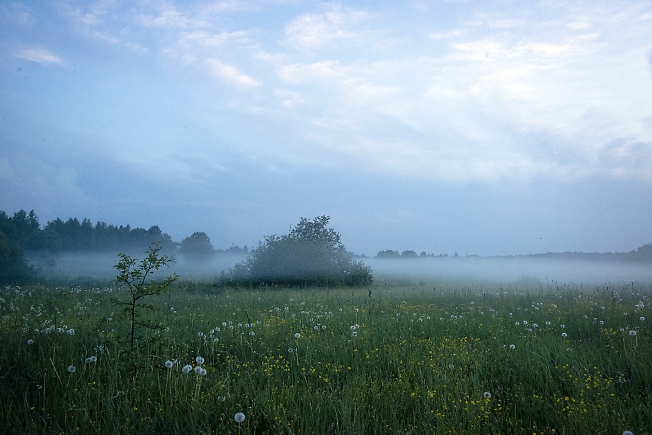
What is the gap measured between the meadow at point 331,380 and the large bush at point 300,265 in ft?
61.1

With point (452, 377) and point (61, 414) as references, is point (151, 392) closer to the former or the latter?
point (61, 414)

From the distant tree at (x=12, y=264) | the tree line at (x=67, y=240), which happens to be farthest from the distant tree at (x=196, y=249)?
the distant tree at (x=12, y=264)

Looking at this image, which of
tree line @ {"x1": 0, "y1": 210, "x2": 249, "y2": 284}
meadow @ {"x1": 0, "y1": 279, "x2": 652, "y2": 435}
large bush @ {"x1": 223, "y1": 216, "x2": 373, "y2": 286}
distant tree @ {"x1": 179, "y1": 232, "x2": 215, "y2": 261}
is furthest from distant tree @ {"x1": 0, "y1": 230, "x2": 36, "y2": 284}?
distant tree @ {"x1": 179, "y1": 232, "x2": 215, "y2": 261}

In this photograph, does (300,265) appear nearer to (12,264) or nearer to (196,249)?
(12,264)

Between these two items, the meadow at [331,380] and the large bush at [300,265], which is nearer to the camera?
the meadow at [331,380]

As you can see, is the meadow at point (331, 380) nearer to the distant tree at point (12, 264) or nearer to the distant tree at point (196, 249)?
the distant tree at point (12, 264)

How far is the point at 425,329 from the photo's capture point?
25.6 feet

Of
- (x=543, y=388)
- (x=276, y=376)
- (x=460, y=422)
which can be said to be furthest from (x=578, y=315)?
(x=276, y=376)

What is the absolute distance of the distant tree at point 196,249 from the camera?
190 feet

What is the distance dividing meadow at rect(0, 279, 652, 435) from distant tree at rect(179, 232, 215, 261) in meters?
52.3

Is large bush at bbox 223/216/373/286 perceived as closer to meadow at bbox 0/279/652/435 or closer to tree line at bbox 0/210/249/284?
tree line at bbox 0/210/249/284

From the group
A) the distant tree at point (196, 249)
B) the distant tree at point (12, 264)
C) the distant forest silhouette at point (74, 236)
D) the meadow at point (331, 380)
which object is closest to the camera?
the meadow at point (331, 380)

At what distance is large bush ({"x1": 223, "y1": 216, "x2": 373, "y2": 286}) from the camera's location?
26.7m

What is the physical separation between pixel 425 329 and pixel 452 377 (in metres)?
3.06
